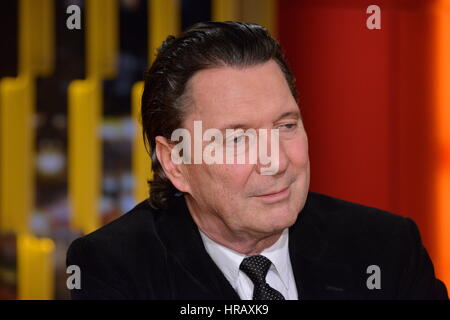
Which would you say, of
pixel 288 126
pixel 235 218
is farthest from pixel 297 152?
pixel 235 218

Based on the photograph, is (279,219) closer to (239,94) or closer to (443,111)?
(239,94)

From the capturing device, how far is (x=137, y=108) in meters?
2.52

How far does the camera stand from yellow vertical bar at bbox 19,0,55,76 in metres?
2.43

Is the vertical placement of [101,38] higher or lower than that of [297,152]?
higher

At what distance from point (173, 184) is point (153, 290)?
217 millimetres

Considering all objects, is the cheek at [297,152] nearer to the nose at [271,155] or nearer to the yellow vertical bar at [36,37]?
the nose at [271,155]

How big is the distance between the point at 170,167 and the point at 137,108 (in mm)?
1172

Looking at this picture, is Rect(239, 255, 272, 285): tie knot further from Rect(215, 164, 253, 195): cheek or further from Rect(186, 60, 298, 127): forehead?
Rect(186, 60, 298, 127): forehead

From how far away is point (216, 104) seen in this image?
4.06ft

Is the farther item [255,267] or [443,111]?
[443,111]

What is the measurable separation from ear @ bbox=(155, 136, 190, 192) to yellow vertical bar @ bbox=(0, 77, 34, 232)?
1.20m

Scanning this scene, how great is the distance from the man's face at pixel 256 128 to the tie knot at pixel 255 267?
0.06 meters

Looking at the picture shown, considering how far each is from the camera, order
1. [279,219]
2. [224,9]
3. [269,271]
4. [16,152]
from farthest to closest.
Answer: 1. [224,9]
2. [16,152]
3. [269,271]
4. [279,219]

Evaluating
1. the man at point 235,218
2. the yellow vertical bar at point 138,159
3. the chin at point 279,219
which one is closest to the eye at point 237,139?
the man at point 235,218
